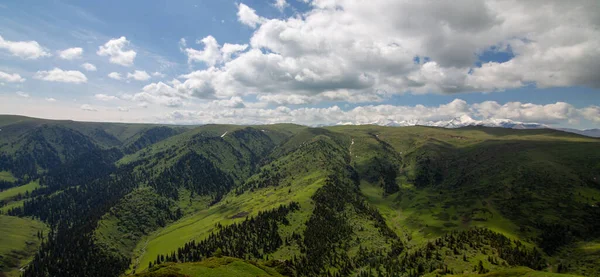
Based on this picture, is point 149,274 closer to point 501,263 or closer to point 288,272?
point 288,272

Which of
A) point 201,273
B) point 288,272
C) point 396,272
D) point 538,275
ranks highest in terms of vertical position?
point 201,273

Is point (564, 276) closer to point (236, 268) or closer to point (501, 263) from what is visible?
point (501, 263)

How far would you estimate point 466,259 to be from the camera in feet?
628

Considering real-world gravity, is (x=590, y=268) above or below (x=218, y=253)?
below

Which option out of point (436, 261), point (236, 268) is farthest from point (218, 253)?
point (436, 261)

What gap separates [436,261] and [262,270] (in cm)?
13164

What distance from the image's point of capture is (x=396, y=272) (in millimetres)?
194750

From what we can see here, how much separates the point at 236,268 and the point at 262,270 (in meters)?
10.8

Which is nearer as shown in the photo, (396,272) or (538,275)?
(538,275)

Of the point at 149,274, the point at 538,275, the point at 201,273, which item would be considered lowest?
the point at 538,275

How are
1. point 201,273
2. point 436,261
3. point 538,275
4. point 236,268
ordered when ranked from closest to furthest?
point 201,273
point 236,268
point 538,275
point 436,261

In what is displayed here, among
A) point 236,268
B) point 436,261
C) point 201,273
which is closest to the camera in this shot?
point 201,273

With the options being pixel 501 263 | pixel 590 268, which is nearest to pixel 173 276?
pixel 501 263

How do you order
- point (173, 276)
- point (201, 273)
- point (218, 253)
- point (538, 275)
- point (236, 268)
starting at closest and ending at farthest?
point (173, 276)
point (201, 273)
point (236, 268)
point (538, 275)
point (218, 253)
